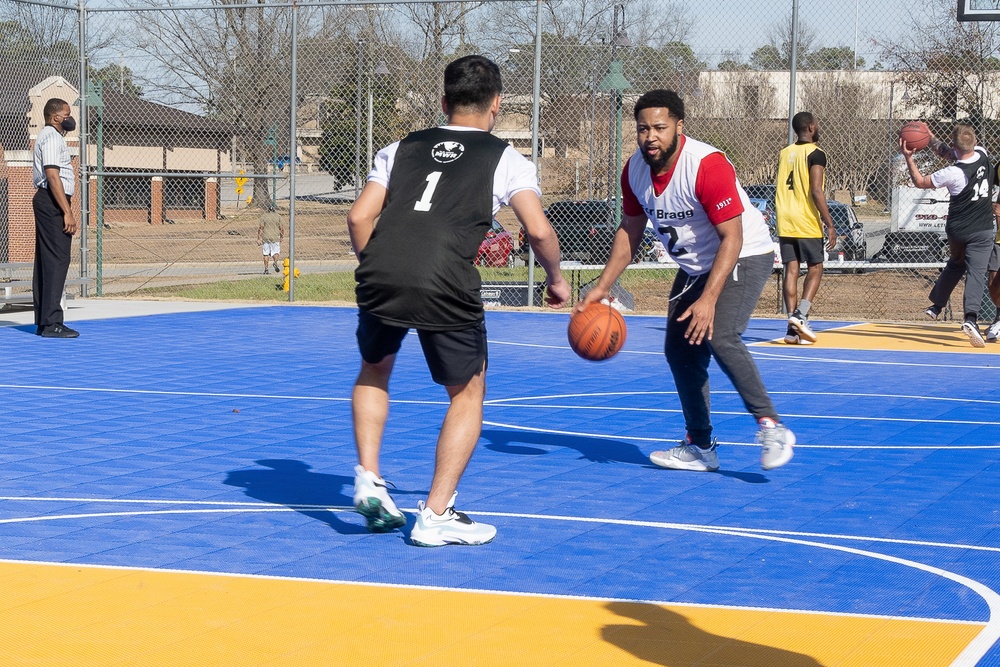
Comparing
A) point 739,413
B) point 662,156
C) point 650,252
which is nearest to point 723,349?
point 662,156

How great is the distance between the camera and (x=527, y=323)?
48.7 feet

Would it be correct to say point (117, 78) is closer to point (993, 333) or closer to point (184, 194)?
point (993, 333)

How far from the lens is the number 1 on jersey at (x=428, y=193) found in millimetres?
5160

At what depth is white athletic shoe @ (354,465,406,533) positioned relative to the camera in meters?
5.27

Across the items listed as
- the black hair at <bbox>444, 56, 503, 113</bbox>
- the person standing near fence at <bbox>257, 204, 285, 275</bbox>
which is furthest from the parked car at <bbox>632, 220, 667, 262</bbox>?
the black hair at <bbox>444, 56, 503, 113</bbox>

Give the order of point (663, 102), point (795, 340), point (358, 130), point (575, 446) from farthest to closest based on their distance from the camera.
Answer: point (358, 130) < point (795, 340) < point (575, 446) < point (663, 102)

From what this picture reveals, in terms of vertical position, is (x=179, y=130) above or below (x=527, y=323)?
above

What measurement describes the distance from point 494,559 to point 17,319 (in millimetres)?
11071

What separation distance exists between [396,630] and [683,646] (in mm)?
914

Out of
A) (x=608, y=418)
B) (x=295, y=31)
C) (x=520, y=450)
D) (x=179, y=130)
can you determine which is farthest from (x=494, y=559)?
(x=179, y=130)

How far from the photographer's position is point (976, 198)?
40.9ft

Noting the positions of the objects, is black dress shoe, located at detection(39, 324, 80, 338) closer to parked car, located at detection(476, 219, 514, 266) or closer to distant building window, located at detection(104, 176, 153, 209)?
parked car, located at detection(476, 219, 514, 266)

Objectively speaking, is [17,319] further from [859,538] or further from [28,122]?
[859,538]

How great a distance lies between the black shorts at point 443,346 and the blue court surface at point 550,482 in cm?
71
